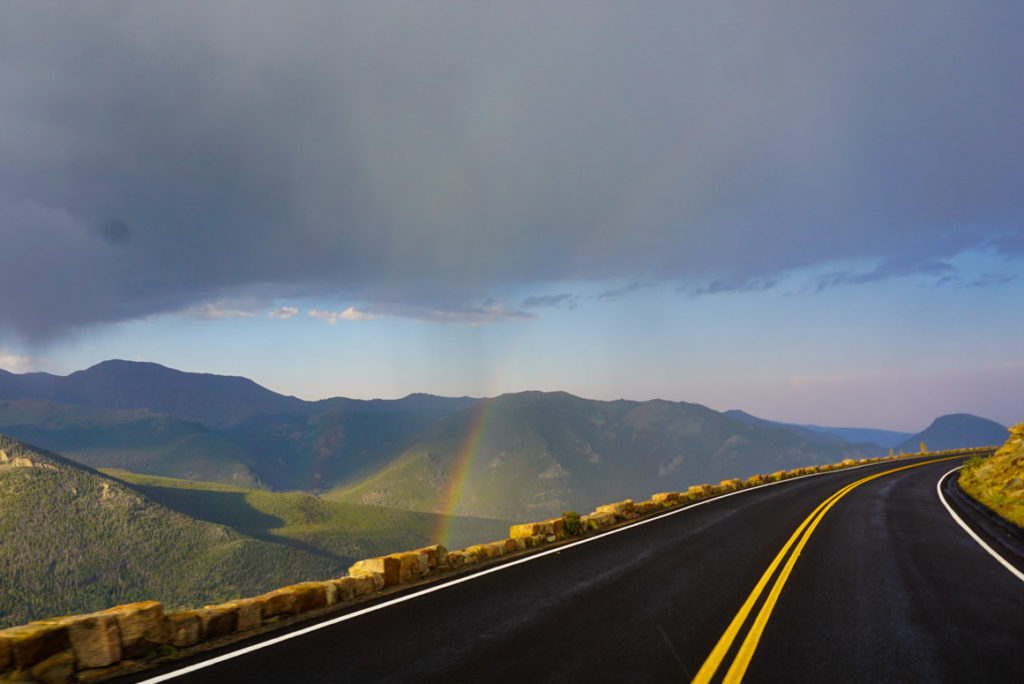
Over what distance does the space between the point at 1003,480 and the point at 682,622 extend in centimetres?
2346

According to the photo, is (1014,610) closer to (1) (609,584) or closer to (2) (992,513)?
(1) (609,584)

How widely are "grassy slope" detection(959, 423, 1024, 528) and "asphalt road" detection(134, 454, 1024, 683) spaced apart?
270 inches

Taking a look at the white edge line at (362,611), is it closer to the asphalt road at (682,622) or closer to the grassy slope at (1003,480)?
the asphalt road at (682,622)

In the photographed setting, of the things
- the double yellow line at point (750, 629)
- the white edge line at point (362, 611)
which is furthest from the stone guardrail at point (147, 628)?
the double yellow line at point (750, 629)

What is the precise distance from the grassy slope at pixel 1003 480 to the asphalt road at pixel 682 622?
270 inches

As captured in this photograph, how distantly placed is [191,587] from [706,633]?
224864 millimetres

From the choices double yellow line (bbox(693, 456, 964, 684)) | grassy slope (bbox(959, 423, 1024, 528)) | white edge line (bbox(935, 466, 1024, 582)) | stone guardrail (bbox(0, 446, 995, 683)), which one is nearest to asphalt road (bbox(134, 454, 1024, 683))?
double yellow line (bbox(693, 456, 964, 684))

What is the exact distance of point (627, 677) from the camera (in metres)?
5.64

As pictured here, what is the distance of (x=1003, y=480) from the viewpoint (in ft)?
74.9

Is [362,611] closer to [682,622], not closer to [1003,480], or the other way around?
[682,622]

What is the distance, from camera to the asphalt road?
588 cm

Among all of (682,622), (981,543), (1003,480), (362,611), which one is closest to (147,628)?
(362,611)

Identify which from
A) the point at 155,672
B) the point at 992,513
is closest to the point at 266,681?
the point at 155,672

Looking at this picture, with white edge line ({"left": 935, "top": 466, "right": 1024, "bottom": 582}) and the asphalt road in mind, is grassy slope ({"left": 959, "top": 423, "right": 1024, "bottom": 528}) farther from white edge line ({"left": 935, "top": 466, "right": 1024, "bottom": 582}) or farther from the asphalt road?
the asphalt road
